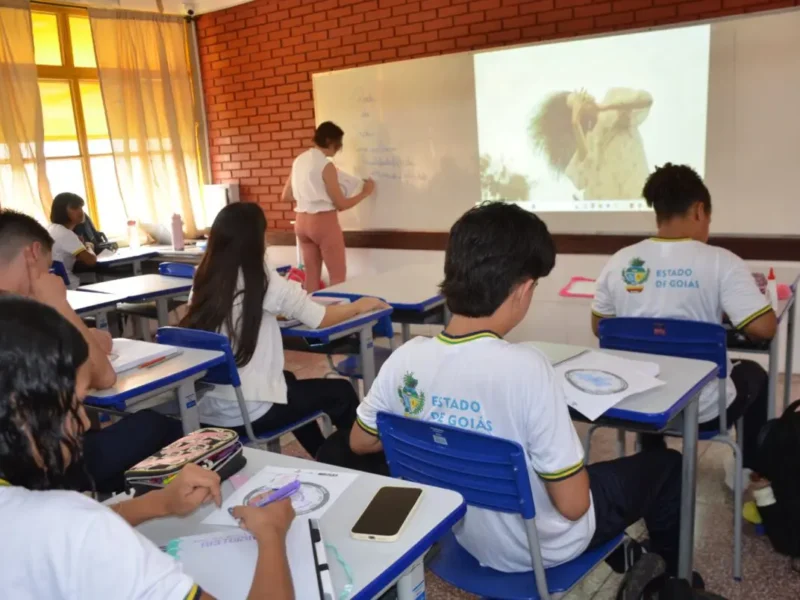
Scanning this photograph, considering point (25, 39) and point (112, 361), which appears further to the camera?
point (25, 39)

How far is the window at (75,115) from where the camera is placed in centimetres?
570

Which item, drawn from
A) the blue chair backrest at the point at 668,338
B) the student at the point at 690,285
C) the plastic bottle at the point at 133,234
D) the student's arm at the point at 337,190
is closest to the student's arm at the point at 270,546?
the blue chair backrest at the point at 668,338

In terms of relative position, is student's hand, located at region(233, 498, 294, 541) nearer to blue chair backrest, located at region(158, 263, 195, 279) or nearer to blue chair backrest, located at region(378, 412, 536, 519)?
blue chair backrest, located at region(378, 412, 536, 519)

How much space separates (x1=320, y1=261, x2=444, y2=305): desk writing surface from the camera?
3150 millimetres

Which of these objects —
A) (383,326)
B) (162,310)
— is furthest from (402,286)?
(162,310)

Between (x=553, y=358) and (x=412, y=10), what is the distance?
3.65 meters

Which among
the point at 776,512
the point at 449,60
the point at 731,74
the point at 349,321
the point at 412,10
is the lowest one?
the point at 776,512

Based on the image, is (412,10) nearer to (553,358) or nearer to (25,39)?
(25,39)

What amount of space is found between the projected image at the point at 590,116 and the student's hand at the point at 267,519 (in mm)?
3505

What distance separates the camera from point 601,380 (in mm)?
1792

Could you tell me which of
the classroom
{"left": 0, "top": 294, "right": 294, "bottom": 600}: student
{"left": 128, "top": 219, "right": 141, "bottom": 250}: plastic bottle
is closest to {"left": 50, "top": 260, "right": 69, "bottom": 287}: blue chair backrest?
the classroom

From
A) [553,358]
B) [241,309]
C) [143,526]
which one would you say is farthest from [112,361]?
[553,358]

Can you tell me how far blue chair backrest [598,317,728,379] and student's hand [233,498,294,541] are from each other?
1384 millimetres

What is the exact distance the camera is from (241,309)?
2447mm
